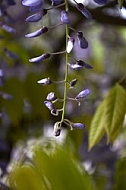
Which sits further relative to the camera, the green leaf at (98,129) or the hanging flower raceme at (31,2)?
the green leaf at (98,129)

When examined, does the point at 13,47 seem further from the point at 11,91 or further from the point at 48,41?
the point at 48,41

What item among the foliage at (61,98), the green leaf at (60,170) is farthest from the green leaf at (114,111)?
the green leaf at (60,170)

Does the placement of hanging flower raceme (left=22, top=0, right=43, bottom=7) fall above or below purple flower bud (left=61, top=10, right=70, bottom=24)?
above

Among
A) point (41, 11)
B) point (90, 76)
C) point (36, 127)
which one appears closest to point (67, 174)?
point (41, 11)

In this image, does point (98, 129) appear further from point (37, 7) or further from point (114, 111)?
point (37, 7)

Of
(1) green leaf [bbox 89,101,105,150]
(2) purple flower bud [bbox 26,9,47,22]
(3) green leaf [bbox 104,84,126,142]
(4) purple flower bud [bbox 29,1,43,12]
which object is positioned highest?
(4) purple flower bud [bbox 29,1,43,12]

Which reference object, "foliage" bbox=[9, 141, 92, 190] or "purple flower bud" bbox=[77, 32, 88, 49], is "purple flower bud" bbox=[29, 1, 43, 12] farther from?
"foliage" bbox=[9, 141, 92, 190]

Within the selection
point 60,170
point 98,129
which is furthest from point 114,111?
point 60,170

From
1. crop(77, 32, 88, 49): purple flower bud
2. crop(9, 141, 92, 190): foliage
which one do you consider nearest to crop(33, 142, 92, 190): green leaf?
crop(9, 141, 92, 190): foliage

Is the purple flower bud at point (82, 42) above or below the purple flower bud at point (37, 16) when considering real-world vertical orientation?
below

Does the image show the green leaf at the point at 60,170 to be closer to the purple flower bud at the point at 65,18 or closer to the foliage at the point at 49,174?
the foliage at the point at 49,174
